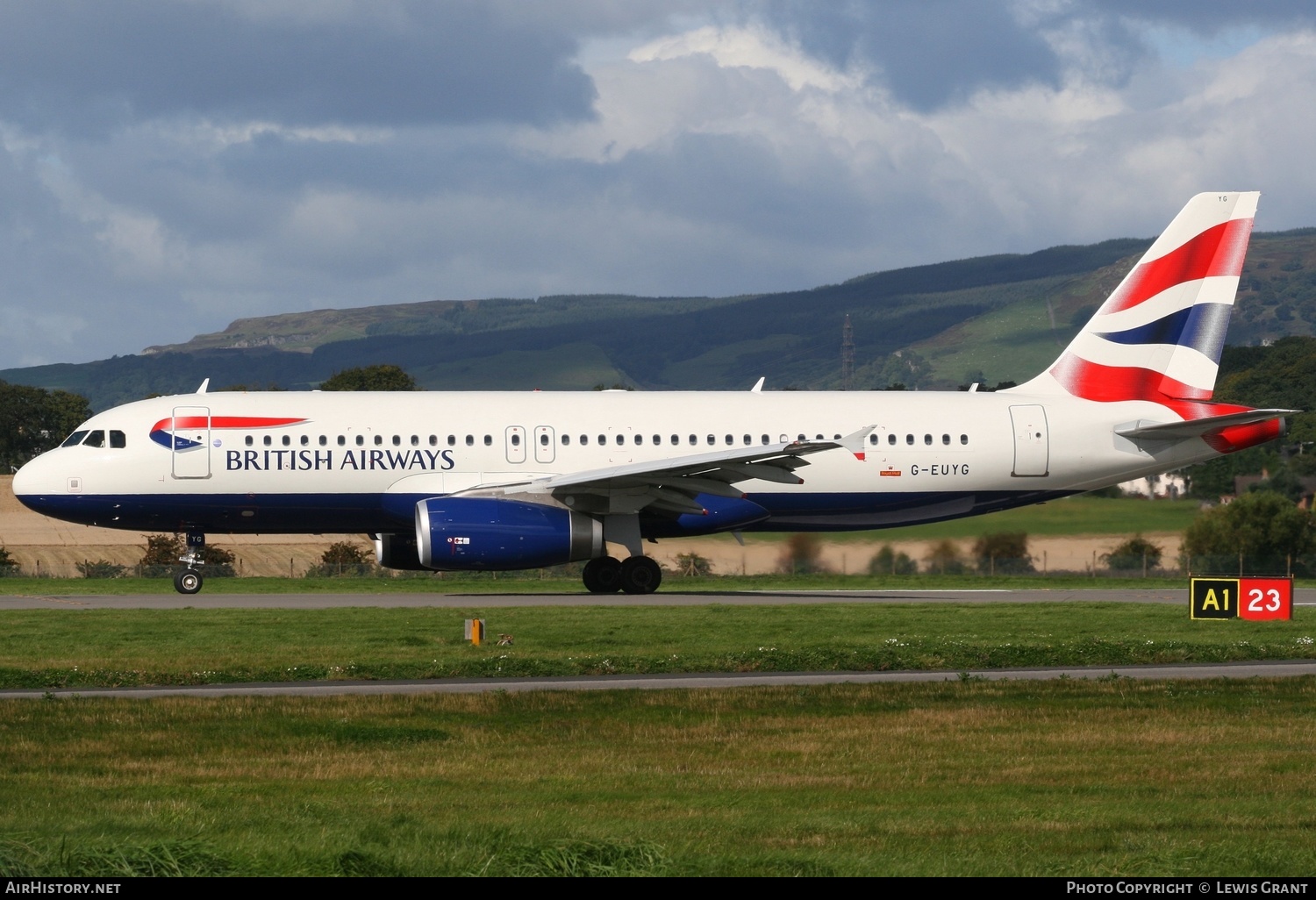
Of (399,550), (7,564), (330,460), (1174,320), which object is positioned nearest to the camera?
(330,460)

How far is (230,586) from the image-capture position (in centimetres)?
3794

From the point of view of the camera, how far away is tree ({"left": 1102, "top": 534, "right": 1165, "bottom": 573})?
4400 centimetres

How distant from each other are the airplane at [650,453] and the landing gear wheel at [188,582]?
1.6 inches

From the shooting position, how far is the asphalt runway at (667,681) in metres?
17.8

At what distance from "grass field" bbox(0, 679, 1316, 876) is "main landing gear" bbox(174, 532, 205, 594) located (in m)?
18.3

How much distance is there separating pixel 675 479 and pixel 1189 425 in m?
11.2

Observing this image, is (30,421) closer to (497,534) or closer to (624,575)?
(624,575)

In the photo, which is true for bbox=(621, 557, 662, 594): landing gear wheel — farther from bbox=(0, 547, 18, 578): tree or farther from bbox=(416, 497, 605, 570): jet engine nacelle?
bbox=(0, 547, 18, 578): tree

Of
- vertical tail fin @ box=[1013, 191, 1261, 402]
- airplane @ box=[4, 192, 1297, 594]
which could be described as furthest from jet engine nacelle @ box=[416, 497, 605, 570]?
vertical tail fin @ box=[1013, 191, 1261, 402]

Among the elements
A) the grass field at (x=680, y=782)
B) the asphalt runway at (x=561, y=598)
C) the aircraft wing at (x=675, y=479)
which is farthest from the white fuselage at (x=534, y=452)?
the grass field at (x=680, y=782)

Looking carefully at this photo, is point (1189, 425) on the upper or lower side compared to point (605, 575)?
upper

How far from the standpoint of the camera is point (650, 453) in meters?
34.8

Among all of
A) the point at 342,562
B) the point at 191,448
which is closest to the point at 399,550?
the point at 191,448

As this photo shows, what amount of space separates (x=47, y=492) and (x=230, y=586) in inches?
227
